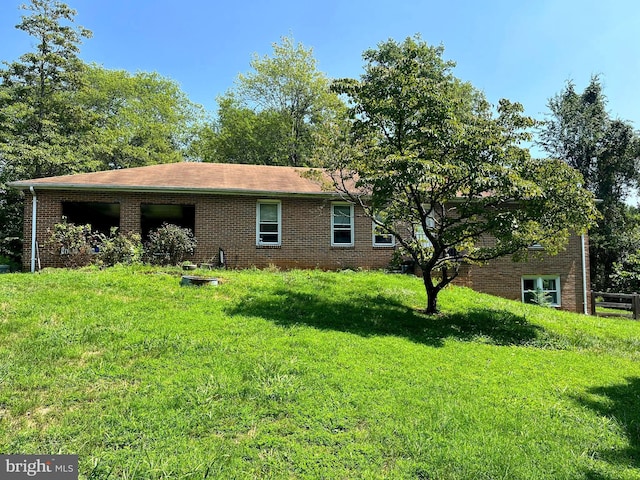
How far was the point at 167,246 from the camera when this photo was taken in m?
12.2

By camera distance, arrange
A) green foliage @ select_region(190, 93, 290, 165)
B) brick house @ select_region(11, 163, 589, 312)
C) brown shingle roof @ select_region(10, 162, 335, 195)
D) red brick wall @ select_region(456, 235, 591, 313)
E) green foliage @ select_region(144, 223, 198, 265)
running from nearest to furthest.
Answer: green foliage @ select_region(144, 223, 198, 265), brown shingle roof @ select_region(10, 162, 335, 195), brick house @ select_region(11, 163, 589, 312), red brick wall @ select_region(456, 235, 591, 313), green foliage @ select_region(190, 93, 290, 165)

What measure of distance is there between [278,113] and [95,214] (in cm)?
1688

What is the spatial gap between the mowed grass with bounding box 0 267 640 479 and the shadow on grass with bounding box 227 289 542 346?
6cm

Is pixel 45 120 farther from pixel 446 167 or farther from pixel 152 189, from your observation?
pixel 446 167

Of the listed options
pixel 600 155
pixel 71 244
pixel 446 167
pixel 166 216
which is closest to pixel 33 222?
pixel 71 244

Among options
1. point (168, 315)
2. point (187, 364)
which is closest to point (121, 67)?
point (168, 315)

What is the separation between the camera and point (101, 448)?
3254mm

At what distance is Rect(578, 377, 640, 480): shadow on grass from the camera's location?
385cm

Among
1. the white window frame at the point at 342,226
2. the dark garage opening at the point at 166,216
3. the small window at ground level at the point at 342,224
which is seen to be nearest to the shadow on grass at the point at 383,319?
the white window frame at the point at 342,226

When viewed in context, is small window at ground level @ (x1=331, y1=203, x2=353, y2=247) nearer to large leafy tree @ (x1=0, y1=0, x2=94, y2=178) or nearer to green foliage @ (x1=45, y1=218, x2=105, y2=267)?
green foliage @ (x1=45, y1=218, x2=105, y2=267)

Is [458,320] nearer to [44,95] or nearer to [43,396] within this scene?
[43,396]

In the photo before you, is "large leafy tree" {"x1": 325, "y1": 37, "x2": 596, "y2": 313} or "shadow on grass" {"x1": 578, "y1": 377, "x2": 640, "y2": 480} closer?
"shadow on grass" {"x1": 578, "y1": 377, "x2": 640, "y2": 480}

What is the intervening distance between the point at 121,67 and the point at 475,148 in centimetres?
3284

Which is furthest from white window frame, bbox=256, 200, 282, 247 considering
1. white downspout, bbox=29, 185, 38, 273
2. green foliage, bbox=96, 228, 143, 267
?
white downspout, bbox=29, 185, 38, 273
